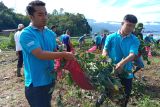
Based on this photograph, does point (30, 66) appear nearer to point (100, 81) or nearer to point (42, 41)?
point (42, 41)

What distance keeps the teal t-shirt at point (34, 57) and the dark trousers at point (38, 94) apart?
5cm

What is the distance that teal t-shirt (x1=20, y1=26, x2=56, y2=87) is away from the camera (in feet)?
12.7

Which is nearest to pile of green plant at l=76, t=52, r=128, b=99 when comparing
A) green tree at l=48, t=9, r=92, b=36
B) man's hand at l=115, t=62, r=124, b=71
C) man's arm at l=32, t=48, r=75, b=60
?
man's hand at l=115, t=62, r=124, b=71

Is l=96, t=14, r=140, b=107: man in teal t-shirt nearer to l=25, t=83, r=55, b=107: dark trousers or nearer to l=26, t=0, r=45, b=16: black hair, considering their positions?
l=25, t=83, r=55, b=107: dark trousers

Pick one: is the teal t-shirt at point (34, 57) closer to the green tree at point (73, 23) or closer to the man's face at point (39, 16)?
the man's face at point (39, 16)

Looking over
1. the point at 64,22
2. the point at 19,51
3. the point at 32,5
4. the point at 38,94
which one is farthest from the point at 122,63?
the point at 64,22

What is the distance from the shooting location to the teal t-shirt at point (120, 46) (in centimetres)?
538

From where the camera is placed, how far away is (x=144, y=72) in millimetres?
12297

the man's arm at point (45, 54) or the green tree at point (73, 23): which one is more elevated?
the man's arm at point (45, 54)

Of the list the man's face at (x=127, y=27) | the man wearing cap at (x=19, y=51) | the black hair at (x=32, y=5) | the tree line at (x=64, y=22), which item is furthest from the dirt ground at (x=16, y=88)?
the tree line at (x=64, y=22)

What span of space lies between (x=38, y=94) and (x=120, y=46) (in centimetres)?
182

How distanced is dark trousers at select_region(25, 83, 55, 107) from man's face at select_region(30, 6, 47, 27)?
0.69 metres

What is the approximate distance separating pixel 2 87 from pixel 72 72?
5.49 metres

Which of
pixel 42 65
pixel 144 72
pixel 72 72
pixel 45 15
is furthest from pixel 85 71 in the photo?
pixel 144 72
